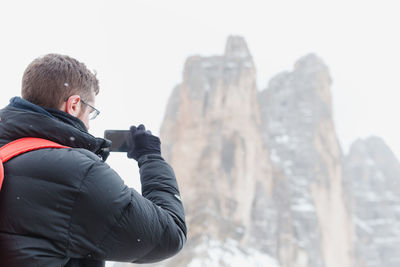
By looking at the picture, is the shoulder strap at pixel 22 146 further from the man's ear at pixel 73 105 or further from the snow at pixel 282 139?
the snow at pixel 282 139

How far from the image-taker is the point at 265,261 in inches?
963

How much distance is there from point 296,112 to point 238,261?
974 inches

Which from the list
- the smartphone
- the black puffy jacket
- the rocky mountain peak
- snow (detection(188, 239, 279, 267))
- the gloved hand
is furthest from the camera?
the rocky mountain peak

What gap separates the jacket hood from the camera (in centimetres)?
119

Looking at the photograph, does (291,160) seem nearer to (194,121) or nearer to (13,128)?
(194,121)

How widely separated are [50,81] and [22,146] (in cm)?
24

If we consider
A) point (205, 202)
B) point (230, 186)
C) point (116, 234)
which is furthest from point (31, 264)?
point (230, 186)

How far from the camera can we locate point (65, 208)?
1101 millimetres

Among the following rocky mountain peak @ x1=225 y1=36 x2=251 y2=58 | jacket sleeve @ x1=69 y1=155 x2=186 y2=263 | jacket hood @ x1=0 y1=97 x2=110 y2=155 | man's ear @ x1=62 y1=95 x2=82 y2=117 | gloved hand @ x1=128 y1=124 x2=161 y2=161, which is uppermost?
rocky mountain peak @ x1=225 y1=36 x2=251 y2=58

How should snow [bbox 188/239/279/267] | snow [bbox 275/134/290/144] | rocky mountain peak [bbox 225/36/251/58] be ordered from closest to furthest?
snow [bbox 188/239/279/267], rocky mountain peak [bbox 225/36/251/58], snow [bbox 275/134/290/144]

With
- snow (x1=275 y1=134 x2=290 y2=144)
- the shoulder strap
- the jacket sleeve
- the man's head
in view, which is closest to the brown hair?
the man's head

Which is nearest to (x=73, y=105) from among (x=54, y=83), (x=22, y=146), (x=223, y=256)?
(x=54, y=83)

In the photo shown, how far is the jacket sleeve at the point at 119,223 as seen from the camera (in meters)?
1.11

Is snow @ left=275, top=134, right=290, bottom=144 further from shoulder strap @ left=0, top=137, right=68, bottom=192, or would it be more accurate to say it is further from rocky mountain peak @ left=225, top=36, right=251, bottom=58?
shoulder strap @ left=0, top=137, right=68, bottom=192
